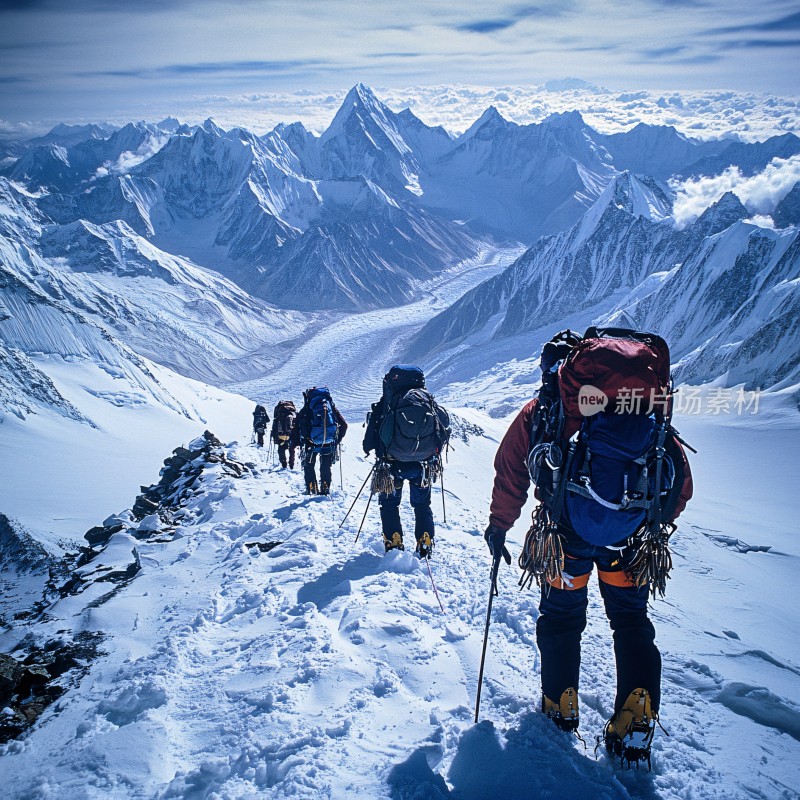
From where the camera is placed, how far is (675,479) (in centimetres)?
432

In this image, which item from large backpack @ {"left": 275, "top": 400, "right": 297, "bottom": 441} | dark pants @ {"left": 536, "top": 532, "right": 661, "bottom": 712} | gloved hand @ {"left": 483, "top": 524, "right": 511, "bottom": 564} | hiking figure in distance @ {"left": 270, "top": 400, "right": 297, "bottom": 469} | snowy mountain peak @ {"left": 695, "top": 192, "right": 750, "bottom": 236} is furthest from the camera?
snowy mountain peak @ {"left": 695, "top": 192, "right": 750, "bottom": 236}

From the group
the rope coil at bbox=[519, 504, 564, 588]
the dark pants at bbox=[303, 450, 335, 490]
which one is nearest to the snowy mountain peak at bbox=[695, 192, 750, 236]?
the dark pants at bbox=[303, 450, 335, 490]

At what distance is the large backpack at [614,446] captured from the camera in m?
4.19

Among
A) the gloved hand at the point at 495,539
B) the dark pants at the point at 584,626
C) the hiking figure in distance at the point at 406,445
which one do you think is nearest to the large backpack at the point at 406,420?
the hiking figure in distance at the point at 406,445

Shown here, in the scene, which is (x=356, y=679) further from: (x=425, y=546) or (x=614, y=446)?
(x=614, y=446)

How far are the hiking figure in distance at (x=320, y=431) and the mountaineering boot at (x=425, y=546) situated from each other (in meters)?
4.17

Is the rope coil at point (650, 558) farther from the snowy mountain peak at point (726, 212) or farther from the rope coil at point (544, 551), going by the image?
the snowy mountain peak at point (726, 212)

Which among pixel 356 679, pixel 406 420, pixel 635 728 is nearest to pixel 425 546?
pixel 406 420

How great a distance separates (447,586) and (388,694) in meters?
2.27

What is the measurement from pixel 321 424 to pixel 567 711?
326 inches

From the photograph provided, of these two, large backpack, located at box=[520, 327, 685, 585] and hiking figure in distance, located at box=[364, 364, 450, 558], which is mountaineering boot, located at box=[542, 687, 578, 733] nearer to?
large backpack, located at box=[520, 327, 685, 585]

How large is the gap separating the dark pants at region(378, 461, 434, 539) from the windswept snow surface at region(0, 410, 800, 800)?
53 centimetres

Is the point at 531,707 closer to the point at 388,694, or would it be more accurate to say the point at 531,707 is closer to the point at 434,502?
the point at 388,694

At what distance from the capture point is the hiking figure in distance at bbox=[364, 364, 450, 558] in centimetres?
808
